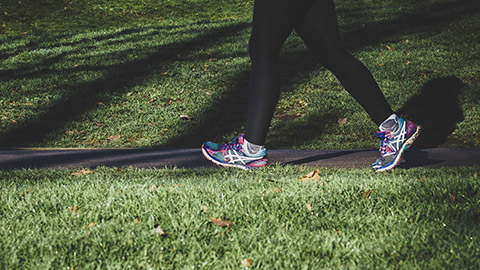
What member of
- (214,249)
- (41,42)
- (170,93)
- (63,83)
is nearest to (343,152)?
(214,249)

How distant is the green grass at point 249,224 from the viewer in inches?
75.0

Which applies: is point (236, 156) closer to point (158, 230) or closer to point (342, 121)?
point (158, 230)

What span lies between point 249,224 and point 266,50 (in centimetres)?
120

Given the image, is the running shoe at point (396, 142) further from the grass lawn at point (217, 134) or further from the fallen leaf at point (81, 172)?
the fallen leaf at point (81, 172)

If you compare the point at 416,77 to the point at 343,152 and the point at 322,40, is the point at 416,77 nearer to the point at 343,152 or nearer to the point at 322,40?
the point at 343,152

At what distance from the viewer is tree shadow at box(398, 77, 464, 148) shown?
18.1 feet

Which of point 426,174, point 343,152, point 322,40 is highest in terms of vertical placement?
point 322,40

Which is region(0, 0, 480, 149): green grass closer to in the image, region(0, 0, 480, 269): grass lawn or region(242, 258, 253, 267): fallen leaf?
region(0, 0, 480, 269): grass lawn

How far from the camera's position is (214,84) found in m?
7.45

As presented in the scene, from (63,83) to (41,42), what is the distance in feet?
11.3

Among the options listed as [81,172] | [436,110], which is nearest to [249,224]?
[81,172]

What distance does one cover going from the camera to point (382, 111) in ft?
10.2

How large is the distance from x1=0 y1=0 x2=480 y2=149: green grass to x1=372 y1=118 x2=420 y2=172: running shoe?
2061mm


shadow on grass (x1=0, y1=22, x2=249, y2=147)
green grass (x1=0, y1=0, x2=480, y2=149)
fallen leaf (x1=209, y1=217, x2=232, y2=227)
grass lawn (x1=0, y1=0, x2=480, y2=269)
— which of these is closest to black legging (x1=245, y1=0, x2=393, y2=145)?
grass lawn (x1=0, y1=0, x2=480, y2=269)
